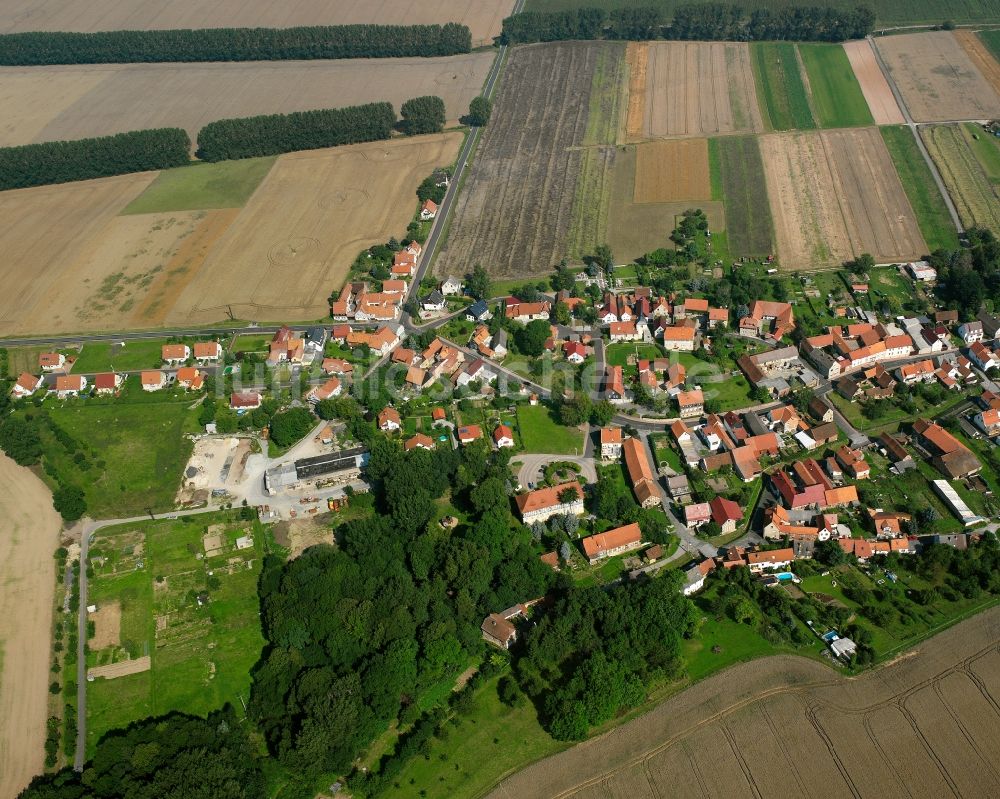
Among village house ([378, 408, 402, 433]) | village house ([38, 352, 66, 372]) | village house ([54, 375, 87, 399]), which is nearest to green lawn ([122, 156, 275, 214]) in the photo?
village house ([38, 352, 66, 372])

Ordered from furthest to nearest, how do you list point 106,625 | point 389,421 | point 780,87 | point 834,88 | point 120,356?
point 780,87 < point 834,88 < point 120,356 < point 389,421 < point 106,625

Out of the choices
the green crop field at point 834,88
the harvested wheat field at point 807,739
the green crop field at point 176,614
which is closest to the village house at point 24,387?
the green crop field at point 176,614

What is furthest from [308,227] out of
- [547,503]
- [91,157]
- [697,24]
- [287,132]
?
[697,24]

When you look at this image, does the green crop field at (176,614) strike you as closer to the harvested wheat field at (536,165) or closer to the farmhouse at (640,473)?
the farmhouse at (640,473)

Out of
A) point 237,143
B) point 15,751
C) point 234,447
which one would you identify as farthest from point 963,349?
point 237,143

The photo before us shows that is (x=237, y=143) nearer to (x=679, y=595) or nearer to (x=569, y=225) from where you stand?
(x=569, y=225)

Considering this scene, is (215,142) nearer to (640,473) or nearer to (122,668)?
(122,668)
